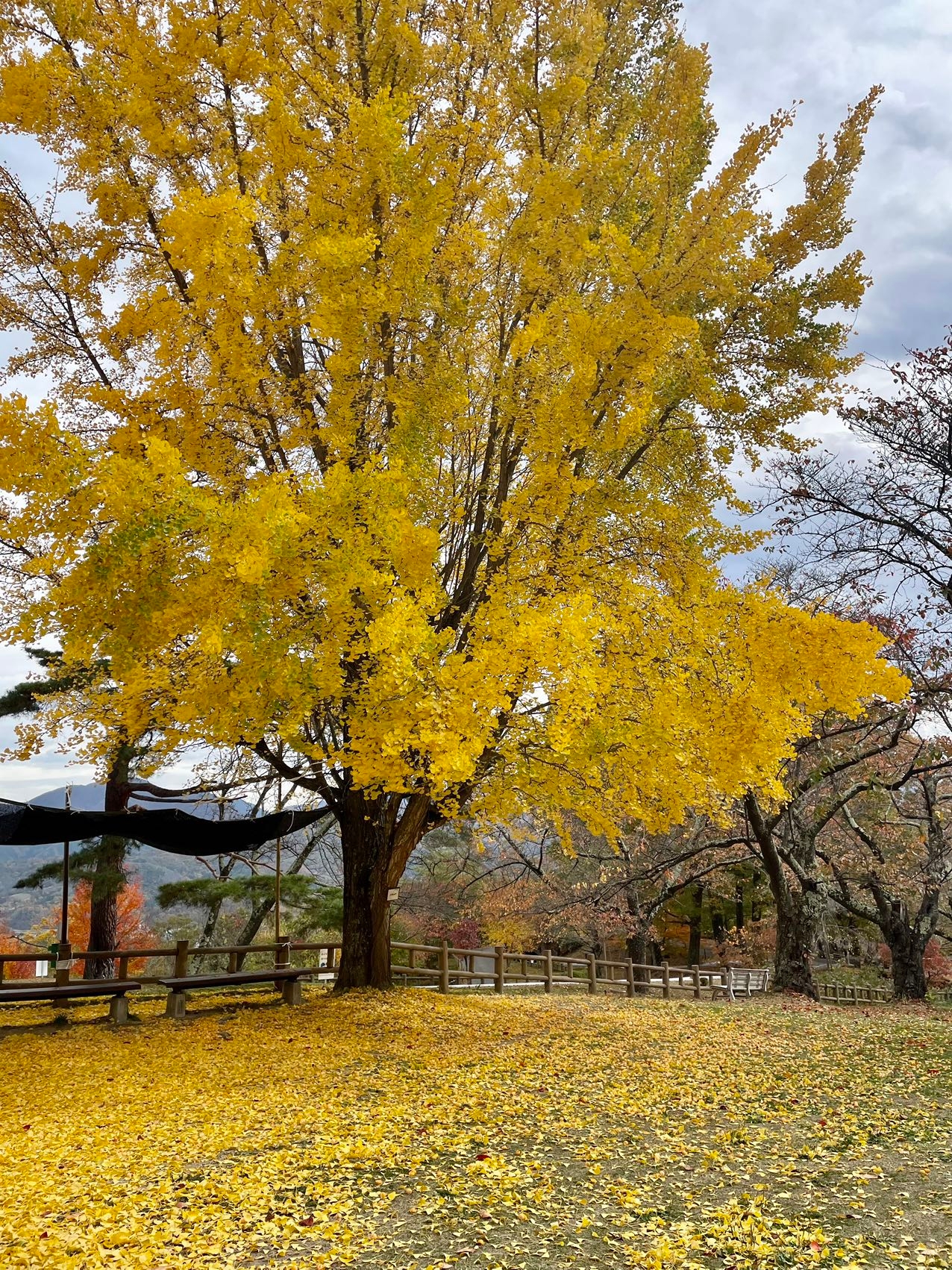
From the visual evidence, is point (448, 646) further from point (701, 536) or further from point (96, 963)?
point (96, 963)

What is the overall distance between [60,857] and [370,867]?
11318 millimetres

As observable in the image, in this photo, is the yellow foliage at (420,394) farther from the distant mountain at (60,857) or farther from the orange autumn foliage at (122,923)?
the orange autumn foliage at (122,923)

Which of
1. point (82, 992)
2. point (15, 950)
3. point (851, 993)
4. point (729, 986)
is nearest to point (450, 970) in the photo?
point (729, 986)

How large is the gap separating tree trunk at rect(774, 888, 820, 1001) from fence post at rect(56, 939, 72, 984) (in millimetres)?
10899

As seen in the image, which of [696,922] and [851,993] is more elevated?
[696,922]

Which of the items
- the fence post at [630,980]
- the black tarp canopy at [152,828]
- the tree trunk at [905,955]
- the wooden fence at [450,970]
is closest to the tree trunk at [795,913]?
the wooden fence at [450,970]

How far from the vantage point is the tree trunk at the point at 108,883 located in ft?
43.4

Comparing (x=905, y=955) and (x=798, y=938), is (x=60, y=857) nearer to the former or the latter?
(x=798, y=938)

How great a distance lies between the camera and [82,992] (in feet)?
27.0

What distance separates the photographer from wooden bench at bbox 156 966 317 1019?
8926 mm

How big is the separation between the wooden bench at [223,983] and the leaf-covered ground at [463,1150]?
1.49 ft

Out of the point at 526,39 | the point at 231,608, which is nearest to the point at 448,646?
the point at 231,608

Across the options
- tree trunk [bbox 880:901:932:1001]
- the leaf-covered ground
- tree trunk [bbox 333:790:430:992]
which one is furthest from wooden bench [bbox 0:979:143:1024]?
tree trunk [bbox 880:901:932:1001]

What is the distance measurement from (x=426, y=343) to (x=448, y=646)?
2.91 meters
